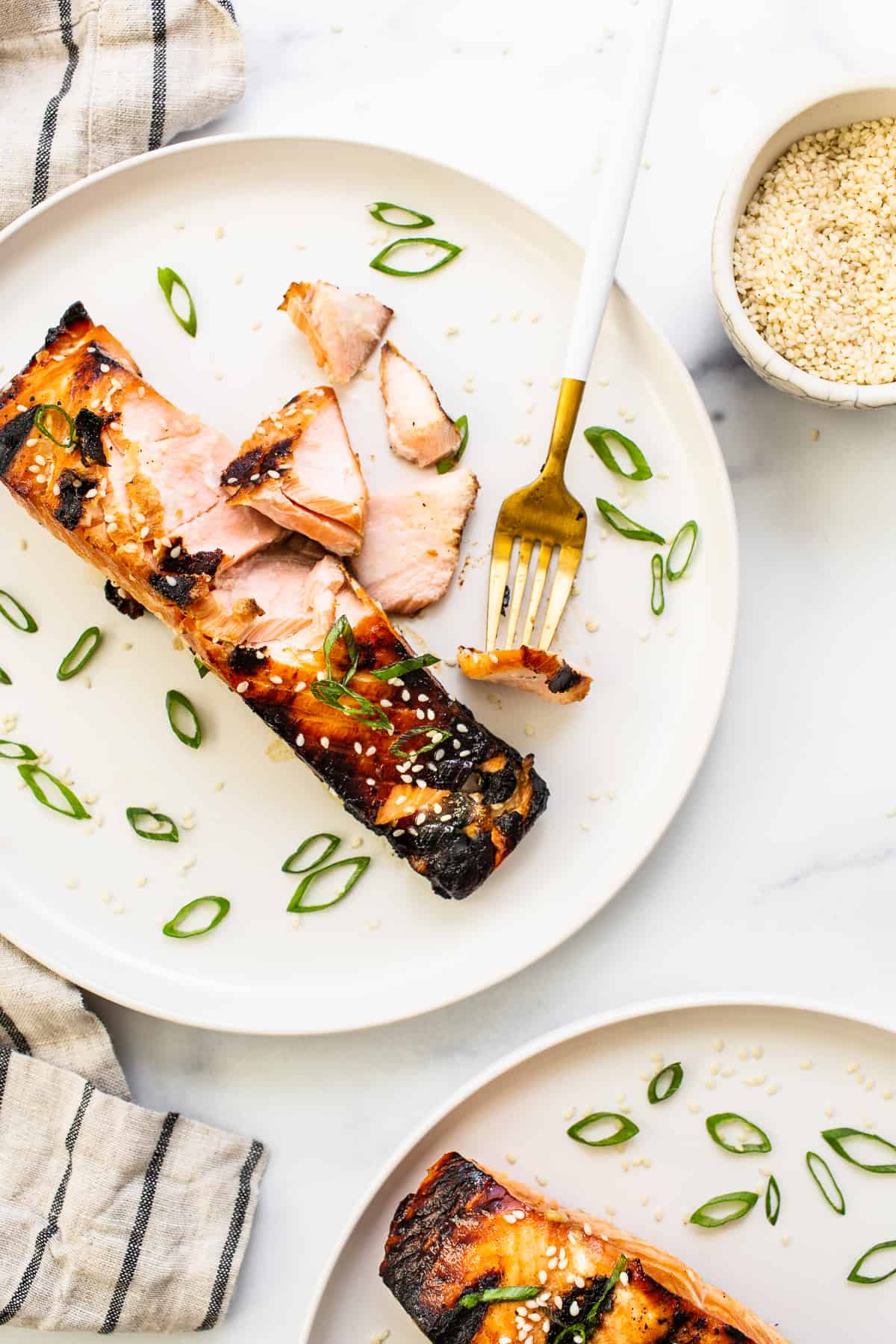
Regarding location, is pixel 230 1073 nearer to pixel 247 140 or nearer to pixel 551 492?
pixel 551 492

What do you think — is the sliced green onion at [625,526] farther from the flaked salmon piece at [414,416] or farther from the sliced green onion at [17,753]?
the sliced green onion at [17,753]

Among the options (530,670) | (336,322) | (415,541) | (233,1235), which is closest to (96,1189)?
(233,1235)

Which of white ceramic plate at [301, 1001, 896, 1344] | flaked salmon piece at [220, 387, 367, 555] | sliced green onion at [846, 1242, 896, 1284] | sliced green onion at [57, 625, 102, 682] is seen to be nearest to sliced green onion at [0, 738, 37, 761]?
sliced green onion at [57, 625, 102, 682]

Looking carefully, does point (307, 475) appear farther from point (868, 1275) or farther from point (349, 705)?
point (868, 1275)

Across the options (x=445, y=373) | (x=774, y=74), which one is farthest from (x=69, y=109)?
(x=774, y=74)

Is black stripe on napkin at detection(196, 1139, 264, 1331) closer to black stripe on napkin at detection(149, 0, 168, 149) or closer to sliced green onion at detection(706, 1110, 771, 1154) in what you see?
sliced green onion at detection(706, 1110, 771, 1154)

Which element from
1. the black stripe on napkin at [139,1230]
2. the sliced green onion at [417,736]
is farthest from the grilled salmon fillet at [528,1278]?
the sliced green onion at [417,736]

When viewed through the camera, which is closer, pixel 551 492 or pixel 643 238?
pixel 551 492
